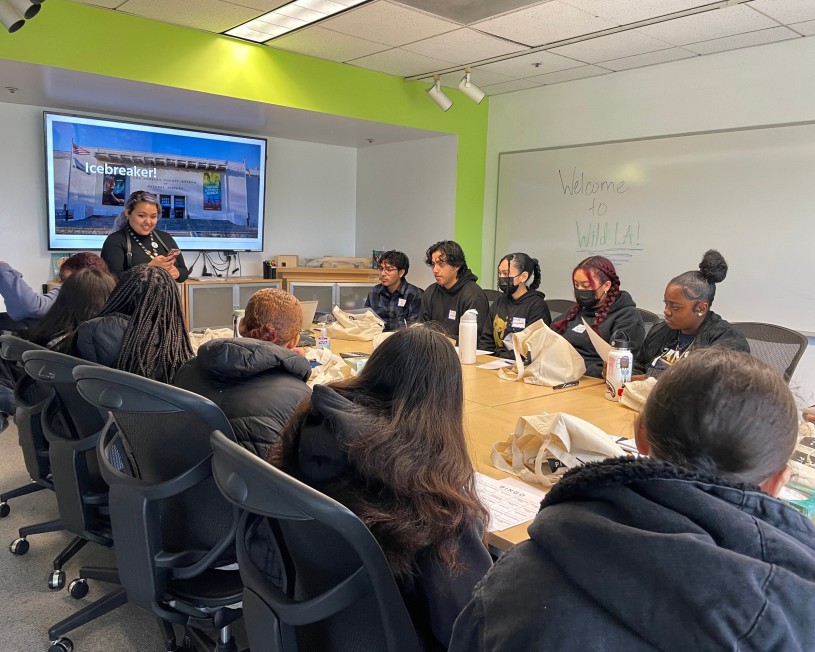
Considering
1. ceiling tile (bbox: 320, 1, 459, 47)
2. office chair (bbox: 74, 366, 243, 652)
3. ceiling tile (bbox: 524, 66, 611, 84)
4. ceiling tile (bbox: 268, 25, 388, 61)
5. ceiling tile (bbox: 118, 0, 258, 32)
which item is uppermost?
ceiling tile (bbox: 524, 66, 611, 84)

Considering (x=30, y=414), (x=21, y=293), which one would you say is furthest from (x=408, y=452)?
(x=21, y=293)

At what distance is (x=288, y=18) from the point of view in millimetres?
3961

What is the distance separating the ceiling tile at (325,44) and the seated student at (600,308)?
225cm

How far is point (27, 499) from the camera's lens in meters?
3.03

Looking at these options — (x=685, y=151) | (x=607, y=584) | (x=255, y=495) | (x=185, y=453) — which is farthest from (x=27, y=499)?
(x=685, y=151)

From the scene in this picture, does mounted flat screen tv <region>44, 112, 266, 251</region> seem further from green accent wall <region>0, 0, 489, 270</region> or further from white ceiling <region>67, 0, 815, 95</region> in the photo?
white ceiling <region>67, 0, 815, 95</region>

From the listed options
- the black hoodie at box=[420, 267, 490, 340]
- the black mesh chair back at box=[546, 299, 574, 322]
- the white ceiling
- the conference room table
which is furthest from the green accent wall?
the conference room table

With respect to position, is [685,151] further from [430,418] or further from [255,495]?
[255,495]

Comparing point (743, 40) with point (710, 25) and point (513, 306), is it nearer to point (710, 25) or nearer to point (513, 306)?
point (710, 25)

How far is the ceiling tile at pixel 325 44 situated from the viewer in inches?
167

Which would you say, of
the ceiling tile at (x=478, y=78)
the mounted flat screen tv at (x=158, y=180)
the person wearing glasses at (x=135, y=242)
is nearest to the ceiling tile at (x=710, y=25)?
the ceiling tile at (x=478, y=78)

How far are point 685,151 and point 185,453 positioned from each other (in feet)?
13.6

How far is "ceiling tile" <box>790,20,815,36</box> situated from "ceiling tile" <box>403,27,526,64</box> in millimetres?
1602

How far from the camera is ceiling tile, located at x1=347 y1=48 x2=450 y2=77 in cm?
463
